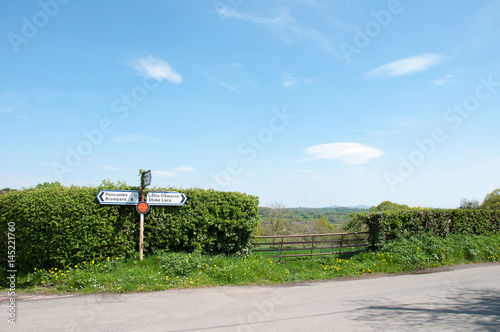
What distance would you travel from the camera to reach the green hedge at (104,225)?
8.64 metres

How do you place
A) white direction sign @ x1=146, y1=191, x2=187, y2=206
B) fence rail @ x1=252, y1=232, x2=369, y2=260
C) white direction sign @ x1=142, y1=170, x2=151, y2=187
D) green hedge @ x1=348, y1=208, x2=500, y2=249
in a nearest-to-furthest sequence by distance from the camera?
1. white direction sign @ x1=142, y1=170, x2=151, y2=187
2. white direction sign @ x1=146, y1=191, x2=187, y2=206
3. fence rail @ x1=252, y1=232, x2=369, y2=260
4. green hedge @ x1=348, y1=208, x2=500, y2=249

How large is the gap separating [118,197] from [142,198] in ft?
2.14

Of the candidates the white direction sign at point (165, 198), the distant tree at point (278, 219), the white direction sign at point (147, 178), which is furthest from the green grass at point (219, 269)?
the distant tree at point (278, 219)

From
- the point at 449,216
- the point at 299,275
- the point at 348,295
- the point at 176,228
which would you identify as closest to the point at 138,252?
the point at 176,228

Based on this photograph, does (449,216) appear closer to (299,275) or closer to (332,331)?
(299,275)

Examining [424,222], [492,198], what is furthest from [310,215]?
[424,222]

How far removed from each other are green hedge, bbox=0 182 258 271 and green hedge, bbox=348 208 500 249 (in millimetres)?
4905

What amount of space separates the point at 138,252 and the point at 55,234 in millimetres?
2210

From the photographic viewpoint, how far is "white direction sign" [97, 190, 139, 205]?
9.14 m

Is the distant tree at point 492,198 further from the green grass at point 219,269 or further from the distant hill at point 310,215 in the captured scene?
the green grass at point 219,269

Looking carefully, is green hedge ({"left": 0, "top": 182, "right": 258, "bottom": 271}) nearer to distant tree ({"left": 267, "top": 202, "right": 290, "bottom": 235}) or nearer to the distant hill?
the distant hill

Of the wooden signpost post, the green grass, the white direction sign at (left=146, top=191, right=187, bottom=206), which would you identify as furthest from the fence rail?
the wooden signpost post

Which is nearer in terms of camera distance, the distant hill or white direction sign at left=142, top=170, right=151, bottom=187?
white direction sign at left=142, top=170, right=151, bottom=187

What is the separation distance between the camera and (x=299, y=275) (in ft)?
32.8
